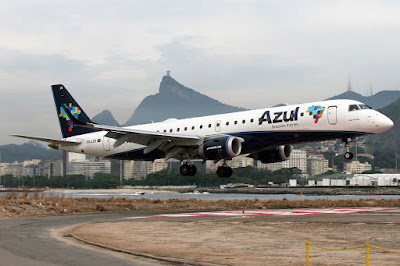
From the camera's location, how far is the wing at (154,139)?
44.7m

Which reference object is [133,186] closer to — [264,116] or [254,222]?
[264,116]

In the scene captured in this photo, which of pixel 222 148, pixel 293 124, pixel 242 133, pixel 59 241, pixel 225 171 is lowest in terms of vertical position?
pixel 59 241

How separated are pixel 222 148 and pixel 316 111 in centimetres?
705

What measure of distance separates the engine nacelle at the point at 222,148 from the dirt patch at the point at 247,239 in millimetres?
12187

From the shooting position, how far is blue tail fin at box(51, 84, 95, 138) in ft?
183

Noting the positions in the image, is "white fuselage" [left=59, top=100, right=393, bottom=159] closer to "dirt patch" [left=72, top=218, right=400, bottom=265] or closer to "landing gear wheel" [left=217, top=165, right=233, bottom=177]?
"landing gear wheel" [left=217, top=165, right=233, bottom=177]

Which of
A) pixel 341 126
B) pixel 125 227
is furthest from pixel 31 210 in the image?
pixel 341 126

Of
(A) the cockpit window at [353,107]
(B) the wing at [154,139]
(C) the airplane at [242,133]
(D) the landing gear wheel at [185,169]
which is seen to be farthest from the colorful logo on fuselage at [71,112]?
(A) the cockpit window at [353,107]

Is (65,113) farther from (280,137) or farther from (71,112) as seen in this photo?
(280,137)

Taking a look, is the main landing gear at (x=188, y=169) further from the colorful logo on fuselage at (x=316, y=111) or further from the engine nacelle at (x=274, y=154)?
the colorful logo on fuselage at (x=316, y=111)

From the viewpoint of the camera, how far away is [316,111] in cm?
4112

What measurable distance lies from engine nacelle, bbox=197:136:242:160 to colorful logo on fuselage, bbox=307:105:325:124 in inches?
226

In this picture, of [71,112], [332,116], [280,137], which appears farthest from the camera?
[71,112]

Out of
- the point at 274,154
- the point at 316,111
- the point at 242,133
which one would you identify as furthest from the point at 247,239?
the point at 274,154
